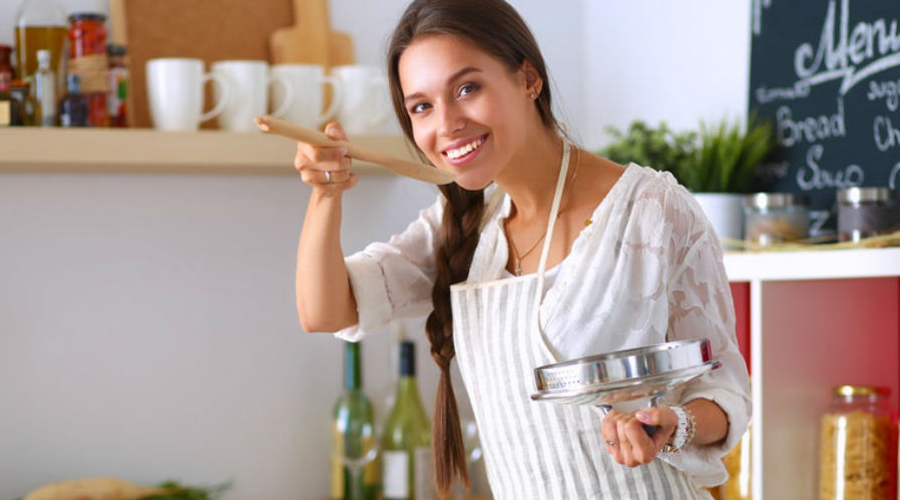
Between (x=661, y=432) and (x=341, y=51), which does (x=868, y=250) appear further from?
(x=341, y=51)

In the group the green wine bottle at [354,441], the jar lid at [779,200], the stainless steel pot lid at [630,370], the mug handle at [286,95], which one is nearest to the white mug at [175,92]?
the mug handle at [286,95]

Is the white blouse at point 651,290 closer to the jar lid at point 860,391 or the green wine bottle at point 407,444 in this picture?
the jar lid at point 860,391

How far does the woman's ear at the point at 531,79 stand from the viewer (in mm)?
1225

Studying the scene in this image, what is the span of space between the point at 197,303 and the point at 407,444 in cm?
45

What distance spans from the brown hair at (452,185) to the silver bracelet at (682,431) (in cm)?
35

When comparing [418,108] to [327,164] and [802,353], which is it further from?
A: [802,353]

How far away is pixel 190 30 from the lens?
2023 mm

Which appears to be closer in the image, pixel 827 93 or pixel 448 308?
pixel 448 308

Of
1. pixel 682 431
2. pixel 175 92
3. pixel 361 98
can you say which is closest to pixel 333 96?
pixel 361 98

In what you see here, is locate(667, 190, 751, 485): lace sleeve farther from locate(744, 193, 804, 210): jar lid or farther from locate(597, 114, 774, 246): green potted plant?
locate(597, 114, 774, 246): green potted plant

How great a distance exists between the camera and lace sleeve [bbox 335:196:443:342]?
128 centimetres

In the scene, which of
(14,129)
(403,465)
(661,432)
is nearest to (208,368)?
(403,465)

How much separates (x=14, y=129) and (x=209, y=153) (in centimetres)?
29

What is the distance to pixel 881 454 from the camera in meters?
1.51
